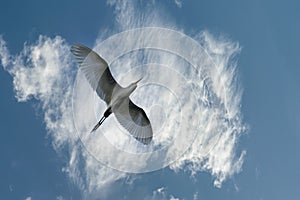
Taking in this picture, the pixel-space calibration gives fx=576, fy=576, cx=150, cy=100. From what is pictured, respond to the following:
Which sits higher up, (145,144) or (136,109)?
(136,109)

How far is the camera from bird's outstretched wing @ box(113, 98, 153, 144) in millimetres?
47062

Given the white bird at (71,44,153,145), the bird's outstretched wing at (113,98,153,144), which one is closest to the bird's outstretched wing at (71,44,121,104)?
the white bird at (71,44,153,145)

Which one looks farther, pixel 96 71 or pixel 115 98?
pixel 115 98

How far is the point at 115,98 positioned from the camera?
48125 mm

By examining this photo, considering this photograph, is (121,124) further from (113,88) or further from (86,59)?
(86,59)

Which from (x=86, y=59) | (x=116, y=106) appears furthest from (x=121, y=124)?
(x=86, y=59)

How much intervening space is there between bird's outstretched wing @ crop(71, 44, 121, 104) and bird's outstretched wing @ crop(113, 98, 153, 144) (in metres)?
1.44

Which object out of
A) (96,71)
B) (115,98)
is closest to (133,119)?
(115,98)

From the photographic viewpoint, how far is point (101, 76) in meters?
47.7

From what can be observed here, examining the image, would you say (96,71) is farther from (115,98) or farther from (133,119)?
(133,119)

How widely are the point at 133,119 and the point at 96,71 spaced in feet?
16.7

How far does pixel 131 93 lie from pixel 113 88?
5.15ft

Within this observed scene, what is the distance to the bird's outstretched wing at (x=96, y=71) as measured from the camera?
45.7 meters

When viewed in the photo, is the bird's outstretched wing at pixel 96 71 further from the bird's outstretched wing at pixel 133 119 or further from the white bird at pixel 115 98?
the bird's outstretched wing at pixel 133 119
